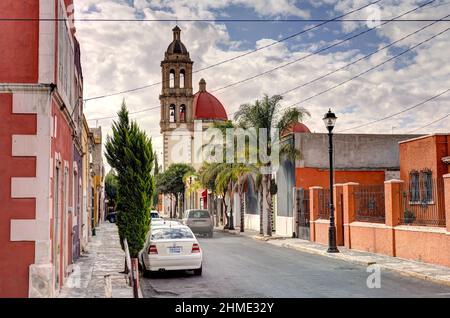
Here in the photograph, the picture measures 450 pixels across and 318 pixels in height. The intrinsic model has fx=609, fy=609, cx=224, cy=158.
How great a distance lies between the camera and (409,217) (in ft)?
69.8

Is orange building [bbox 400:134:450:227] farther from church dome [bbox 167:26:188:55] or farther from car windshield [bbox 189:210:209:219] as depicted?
church dome [bbox 167:26:188:55]

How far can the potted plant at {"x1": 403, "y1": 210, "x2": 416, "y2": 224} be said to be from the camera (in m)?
21.1

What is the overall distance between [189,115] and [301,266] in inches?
2327

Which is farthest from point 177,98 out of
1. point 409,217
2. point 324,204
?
point 409,217

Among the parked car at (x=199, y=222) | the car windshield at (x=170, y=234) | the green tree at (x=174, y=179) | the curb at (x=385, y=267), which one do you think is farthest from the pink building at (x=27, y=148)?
the green tree at (x=174, y=179)

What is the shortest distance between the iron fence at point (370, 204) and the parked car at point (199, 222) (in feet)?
44.6

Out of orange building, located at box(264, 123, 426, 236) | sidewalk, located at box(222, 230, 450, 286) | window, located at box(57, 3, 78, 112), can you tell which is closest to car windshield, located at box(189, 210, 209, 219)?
orange building, located at box(264, 123, 426, 236)

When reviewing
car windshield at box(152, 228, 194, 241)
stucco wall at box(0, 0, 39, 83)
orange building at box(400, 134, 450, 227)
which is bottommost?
car windshield at box(152, 228, 194, 241)

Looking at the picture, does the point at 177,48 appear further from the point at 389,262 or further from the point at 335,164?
the point at 389,262

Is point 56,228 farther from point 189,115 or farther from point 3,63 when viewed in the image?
point 189,115

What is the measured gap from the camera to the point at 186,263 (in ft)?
55.0

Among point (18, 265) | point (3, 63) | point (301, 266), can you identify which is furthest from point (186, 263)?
point (3, 63)

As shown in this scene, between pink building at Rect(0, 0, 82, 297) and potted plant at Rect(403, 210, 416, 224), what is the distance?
13.4 m

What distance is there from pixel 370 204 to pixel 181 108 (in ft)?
179
